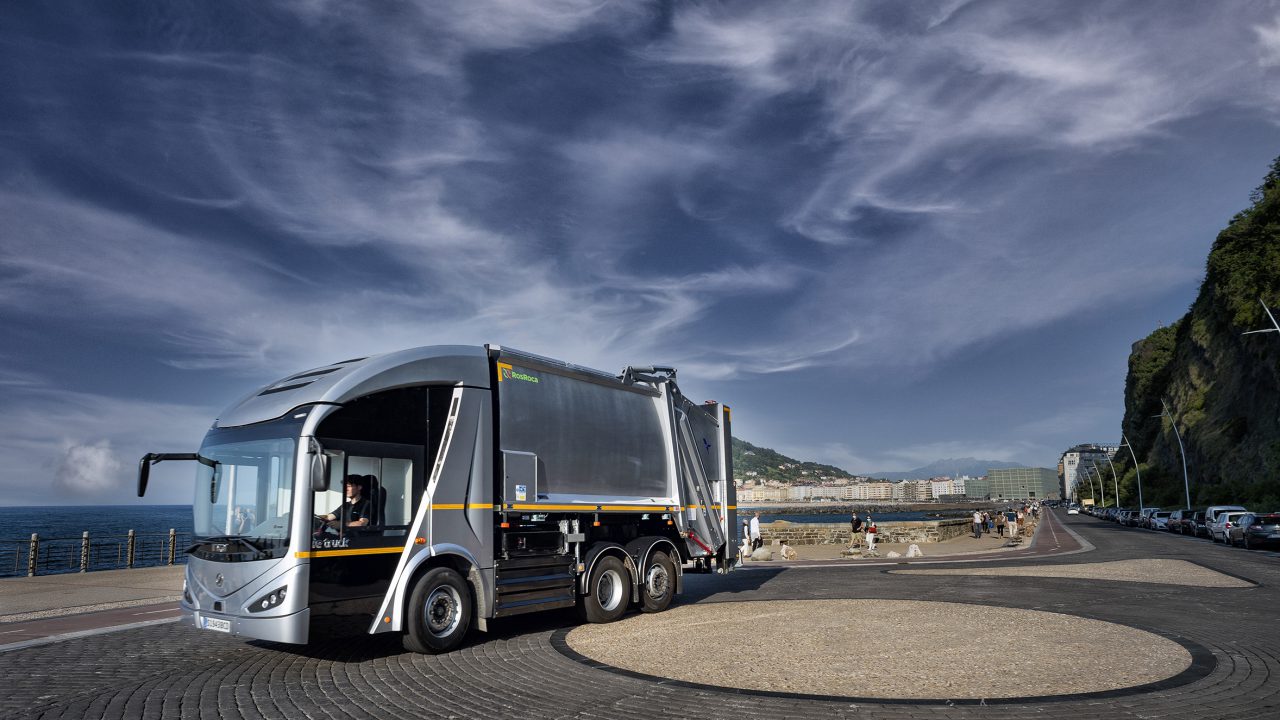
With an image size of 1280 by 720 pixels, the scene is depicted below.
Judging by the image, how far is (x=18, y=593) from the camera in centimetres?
1667

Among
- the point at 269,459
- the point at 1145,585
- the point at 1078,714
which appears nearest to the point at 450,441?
the point at 269,459

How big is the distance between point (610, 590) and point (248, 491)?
5358 mm

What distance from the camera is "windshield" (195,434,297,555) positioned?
8320 mm

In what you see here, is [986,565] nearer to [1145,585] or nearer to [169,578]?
[1145,585]

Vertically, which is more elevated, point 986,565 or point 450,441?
point 450,441

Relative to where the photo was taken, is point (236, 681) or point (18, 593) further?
point (18, 593)

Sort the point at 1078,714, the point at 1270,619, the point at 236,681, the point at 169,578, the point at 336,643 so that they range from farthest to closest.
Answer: the point at 169,578, the point at 1270,619, the point at 336,643, the point at 236,681, the point at 1078,714

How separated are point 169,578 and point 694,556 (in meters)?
14.3

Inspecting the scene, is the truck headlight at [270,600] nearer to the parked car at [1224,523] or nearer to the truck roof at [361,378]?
the truck roof at [361,378]

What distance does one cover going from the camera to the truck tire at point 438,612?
29.7 ft

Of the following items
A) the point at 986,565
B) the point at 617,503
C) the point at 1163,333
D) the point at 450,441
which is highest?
the point at 1163,333

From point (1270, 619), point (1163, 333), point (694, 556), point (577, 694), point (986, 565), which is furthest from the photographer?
point (1163, 333)

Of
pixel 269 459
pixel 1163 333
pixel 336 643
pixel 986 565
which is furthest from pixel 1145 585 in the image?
pixel 1163 333

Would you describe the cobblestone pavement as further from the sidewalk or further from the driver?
the sidewalk
